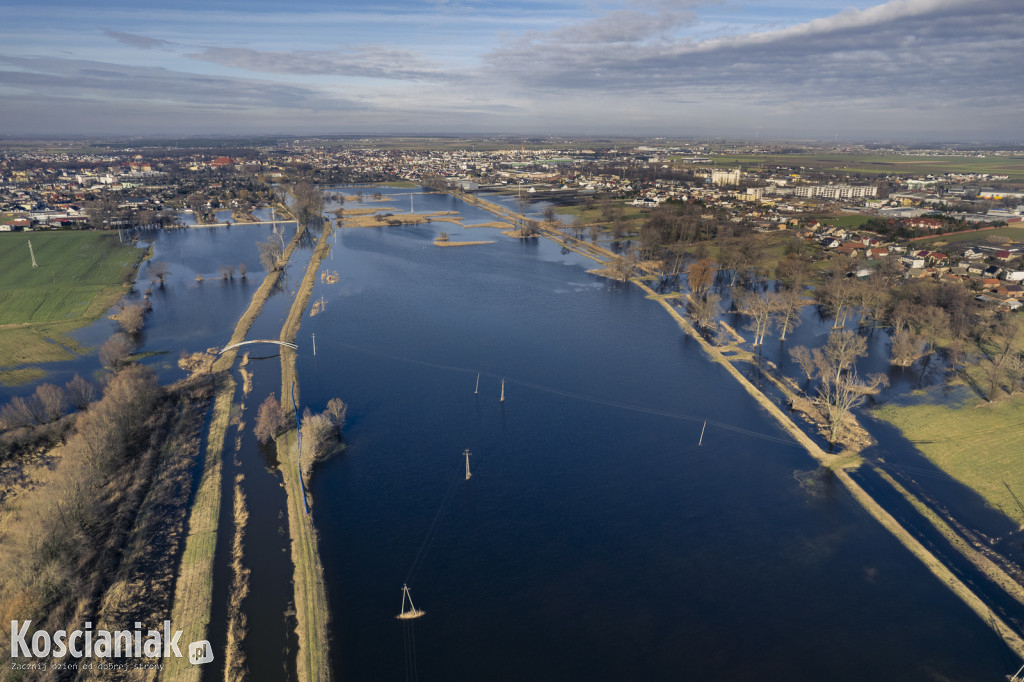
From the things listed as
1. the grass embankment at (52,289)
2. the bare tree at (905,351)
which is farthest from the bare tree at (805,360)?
the grass embankment at (52,289)

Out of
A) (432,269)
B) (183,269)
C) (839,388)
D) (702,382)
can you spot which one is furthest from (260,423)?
(183,269)

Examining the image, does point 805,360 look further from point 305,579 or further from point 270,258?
point 270,258

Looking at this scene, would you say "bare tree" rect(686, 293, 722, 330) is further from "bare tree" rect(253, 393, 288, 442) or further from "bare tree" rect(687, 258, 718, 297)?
"bare tree" rect(253, 393, 288, 442)

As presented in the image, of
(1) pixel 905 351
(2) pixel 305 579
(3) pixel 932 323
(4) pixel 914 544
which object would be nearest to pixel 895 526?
(4) pixel 914 544

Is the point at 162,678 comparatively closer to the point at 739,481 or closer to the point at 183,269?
the point at 739,481

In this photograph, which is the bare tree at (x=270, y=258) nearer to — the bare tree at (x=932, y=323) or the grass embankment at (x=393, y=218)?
the grass embankment at (x=393, y=218)

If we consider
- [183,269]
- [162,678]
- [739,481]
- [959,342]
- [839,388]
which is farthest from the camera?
→ [183,269]

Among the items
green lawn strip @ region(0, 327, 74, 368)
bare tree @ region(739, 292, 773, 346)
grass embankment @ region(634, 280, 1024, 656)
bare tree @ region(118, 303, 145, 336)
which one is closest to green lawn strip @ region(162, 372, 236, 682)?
green lawn strip @ region(0, 327, 74, 368)
